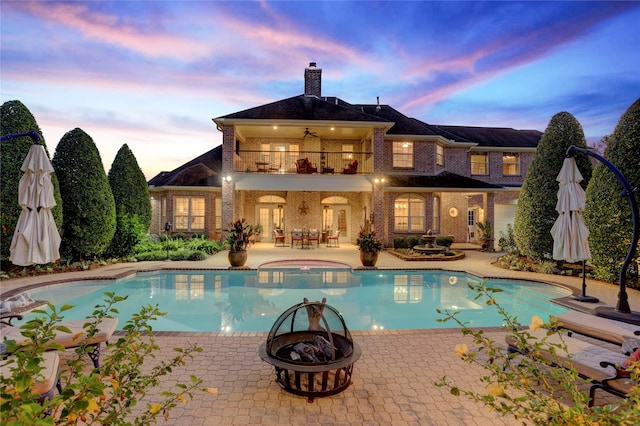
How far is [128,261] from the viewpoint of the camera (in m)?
13.0

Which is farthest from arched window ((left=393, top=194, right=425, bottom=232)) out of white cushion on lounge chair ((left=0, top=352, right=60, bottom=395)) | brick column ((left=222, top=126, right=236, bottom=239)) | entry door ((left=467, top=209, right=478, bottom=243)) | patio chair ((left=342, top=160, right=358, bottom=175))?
white cushion on lounge chair ((left=0, top=352, right=60, bottom=395))

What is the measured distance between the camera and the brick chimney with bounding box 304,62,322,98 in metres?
19.8

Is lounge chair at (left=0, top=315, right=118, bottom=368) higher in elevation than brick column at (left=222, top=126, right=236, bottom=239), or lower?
lower

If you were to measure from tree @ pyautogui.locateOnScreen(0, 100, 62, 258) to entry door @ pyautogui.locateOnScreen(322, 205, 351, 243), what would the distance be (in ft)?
43.8

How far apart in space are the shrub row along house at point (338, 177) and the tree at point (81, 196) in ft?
17.3

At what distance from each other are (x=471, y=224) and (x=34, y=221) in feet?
69.9

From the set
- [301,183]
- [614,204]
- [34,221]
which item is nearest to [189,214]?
[301,183]

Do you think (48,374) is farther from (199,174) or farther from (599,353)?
(199,174)

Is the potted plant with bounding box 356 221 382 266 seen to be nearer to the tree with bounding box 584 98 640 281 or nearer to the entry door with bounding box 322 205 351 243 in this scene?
the tree with bounding box 584 98 640 281

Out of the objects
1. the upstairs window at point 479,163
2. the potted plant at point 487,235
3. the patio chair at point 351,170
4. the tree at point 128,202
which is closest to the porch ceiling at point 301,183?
the patio chair at point 351,170

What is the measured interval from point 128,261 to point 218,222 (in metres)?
6.29

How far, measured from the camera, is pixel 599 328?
4.55 meters

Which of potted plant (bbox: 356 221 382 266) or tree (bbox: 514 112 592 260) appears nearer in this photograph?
tree (bbox: 514 112 592 260)

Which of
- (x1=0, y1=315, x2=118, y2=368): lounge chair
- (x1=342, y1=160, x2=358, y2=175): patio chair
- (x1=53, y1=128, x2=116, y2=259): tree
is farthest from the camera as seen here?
(x1=342, y1=160, x2=358, y2=175): patio chair
